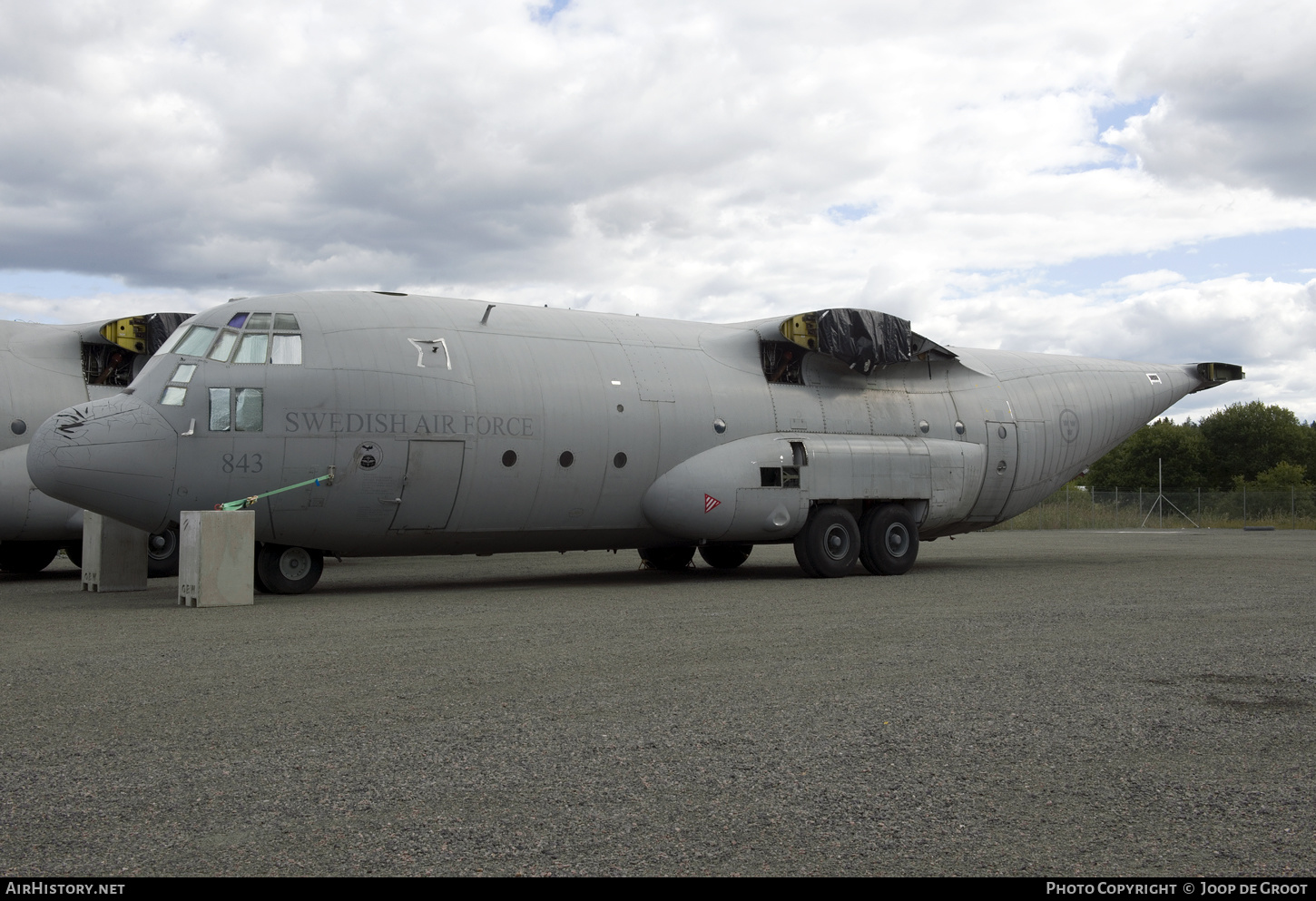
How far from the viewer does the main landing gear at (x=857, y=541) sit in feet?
62.2

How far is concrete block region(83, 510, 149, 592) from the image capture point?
17.4 metres

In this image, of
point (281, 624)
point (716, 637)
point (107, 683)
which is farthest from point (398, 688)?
point (281, 624)

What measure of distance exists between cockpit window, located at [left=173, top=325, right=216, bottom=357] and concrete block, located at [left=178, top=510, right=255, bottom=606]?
240cm

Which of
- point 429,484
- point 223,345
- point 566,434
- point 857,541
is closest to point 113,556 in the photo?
point 223,345

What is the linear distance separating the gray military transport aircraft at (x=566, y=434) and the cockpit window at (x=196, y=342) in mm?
29

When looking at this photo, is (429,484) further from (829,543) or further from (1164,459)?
(1164,459)

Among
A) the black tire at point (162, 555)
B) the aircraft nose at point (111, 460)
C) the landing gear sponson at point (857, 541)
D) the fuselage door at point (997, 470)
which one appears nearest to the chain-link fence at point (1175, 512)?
the fuselage door at point (997, 470)

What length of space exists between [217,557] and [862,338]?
1164 centimetres

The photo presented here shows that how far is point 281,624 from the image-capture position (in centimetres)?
→ 1203

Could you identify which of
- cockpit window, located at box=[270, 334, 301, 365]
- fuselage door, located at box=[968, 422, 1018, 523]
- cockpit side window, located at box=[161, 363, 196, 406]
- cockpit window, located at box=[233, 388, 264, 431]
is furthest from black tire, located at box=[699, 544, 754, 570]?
cockpit side window, located at box=[161, 363, 196, 406]

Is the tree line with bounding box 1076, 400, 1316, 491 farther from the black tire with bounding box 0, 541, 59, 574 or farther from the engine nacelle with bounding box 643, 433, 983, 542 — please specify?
the black tire with bounding box 0, 541, 59, 574

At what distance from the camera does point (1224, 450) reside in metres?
97.5

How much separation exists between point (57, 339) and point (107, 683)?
14867mm
